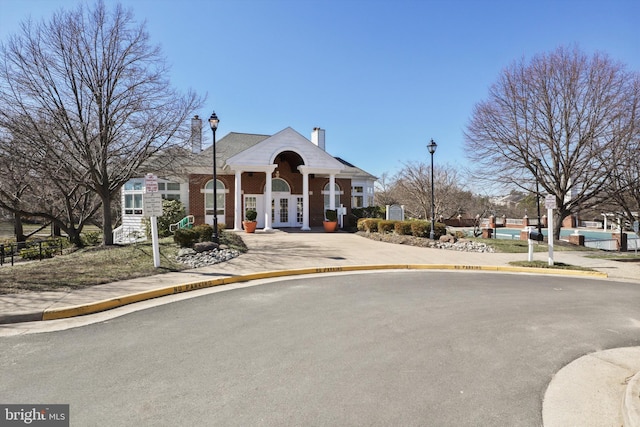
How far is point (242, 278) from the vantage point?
9320mm

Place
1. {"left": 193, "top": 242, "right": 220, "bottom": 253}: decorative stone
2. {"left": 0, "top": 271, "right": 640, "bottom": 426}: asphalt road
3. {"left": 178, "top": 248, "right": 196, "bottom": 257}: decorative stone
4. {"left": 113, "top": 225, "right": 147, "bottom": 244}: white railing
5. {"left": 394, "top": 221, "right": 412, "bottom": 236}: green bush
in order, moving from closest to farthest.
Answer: {"left": 0, "top": 271, "right": 640, "bottom": 426}: asphalt road < {"left": 178, "top": 248, "right": 196, "bottom": 257}: decorative stone < {"left": 193, "top": 242, "right": 220, "bottom": 253}: decorative stone < {"left": 394, "top": 221, "right": 412, "bottom": 236}: green bush < {"left": 113, "top": 225, "right": 147, "bottom": 244}: white railing

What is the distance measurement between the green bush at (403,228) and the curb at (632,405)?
49.5ft

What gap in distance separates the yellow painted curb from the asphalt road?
2.83 ft

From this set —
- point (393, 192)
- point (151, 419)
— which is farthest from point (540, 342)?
point (393, 192)

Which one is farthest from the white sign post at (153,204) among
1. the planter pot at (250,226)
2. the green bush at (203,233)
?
the planter pot at (250,226)

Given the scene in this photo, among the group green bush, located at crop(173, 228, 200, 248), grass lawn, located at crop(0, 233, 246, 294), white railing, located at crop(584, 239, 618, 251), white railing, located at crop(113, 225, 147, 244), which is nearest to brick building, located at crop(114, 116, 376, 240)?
white railing, located at crop(113, 225, 147, 244)

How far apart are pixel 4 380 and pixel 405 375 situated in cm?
431

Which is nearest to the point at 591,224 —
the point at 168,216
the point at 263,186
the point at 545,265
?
the point at 545,265

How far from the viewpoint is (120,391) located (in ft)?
11.5

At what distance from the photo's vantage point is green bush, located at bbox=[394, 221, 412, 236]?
1859 centimetres

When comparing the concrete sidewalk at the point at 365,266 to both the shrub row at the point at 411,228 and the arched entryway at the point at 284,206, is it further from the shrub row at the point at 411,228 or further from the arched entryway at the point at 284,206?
the arched entryway at the point at 284,206

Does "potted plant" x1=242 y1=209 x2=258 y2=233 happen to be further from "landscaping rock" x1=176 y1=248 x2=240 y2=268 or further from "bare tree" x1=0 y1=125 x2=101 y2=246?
"bare tree" x1=0 y1=125 x2=101 y2=246

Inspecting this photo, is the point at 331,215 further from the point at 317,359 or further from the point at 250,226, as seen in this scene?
the point at 317,359

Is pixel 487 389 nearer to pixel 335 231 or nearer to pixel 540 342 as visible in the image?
pixel 540 342
